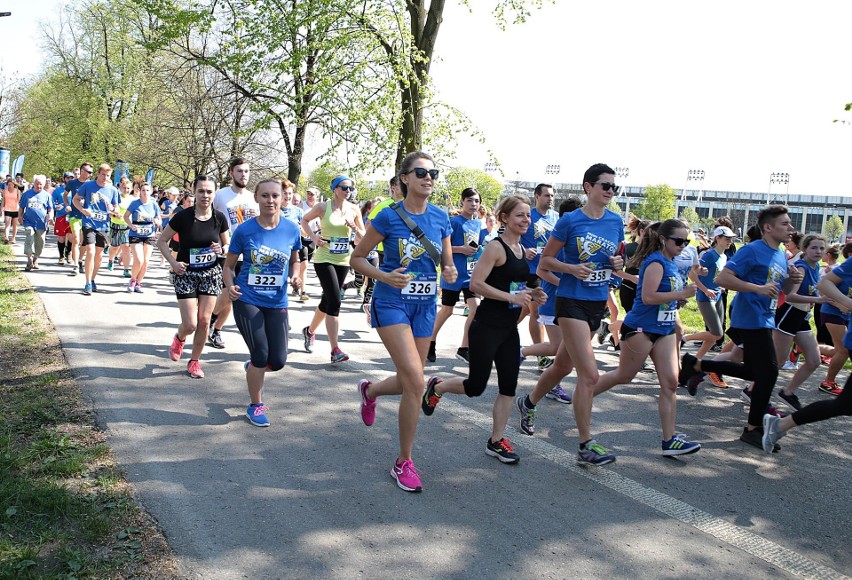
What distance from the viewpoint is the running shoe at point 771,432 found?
18.2ft

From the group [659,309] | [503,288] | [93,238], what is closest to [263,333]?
[503,288]

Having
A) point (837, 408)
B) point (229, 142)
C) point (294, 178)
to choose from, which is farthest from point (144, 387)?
point (229, 142)

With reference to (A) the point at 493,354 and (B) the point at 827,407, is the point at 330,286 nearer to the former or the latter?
(A) the point at 493,354

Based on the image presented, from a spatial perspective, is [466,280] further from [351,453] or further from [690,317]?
[690,317]

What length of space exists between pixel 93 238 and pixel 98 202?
994mm

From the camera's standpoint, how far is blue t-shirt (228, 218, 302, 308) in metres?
5.73

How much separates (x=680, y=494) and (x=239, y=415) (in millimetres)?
3312

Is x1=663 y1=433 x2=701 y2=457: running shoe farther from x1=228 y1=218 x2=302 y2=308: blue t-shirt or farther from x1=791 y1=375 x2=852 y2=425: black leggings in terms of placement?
x1=228 y1=218 x2=302 y2=308: blue t-shirt

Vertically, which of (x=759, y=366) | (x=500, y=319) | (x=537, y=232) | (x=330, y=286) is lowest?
(x=759, y=366)

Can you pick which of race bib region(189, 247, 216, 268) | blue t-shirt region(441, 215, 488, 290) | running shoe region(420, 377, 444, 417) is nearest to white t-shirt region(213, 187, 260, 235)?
race bib region(189, 247, 216, 268)

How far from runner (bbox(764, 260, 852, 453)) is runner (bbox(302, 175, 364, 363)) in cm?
417

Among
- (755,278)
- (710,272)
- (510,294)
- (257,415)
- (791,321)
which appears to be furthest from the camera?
(710,272)

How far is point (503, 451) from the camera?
505 cm

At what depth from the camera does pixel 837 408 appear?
518cm
